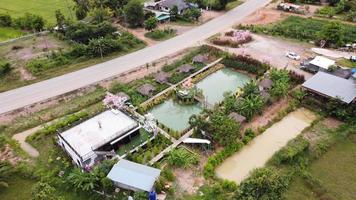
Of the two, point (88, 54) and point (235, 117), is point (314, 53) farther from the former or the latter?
point (88, 54)

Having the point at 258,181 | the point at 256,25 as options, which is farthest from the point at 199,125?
the point at 256,25

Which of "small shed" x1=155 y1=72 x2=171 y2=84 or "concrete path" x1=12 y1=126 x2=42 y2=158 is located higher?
"small shed" x1=155 y1=72 x2=171 y2=84

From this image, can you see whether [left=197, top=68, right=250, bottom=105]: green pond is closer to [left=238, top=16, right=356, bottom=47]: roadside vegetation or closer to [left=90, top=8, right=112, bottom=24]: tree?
[left=238, top=16, right=356, bottom=47]: roadside vegetation

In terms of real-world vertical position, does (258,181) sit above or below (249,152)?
above

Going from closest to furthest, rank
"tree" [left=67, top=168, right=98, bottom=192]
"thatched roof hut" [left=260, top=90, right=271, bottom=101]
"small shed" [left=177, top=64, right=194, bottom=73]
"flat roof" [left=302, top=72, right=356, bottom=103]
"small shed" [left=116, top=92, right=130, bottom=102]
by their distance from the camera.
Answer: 1. "tree" [left=67, top=168, right=98, bottom=192]
2. "flat roof" [left=302, top=72, right=356, bottom=103]
3. "thatched roof hut" [left=260, top=90, right=271, bottom=101]
4. "small shed" [left=116, top=92, right=130, bottom=102]
5. "small shed" [left=177, top=64, right=194, bottom=73]

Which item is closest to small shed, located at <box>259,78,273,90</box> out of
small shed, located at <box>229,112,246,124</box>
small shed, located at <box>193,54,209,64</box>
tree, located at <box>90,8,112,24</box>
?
small shed, located at <box>229,112,246,124</box>

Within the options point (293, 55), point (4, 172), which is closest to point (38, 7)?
point (4, 172)
